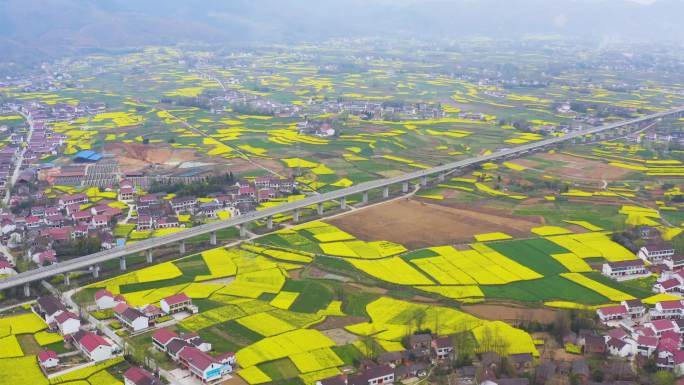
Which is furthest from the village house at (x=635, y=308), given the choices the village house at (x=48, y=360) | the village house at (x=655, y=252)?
the village house at (x=48, y=360)

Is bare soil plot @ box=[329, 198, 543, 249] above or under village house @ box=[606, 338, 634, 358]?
under

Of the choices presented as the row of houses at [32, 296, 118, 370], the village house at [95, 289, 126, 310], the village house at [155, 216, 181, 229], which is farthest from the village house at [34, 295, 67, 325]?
the village house at [155, 216, 181, 229]

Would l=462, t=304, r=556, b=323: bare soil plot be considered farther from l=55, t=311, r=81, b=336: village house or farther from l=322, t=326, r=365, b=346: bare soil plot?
l=55, t=311, r=81, b=336: village house

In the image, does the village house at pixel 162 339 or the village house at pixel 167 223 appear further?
the village house at pixel 167 223

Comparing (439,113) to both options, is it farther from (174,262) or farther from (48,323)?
(48,323)

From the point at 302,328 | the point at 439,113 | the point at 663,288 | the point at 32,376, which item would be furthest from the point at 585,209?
the point at 439,113

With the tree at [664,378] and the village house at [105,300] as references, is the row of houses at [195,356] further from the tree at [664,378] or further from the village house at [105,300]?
the tree at [664,378]
